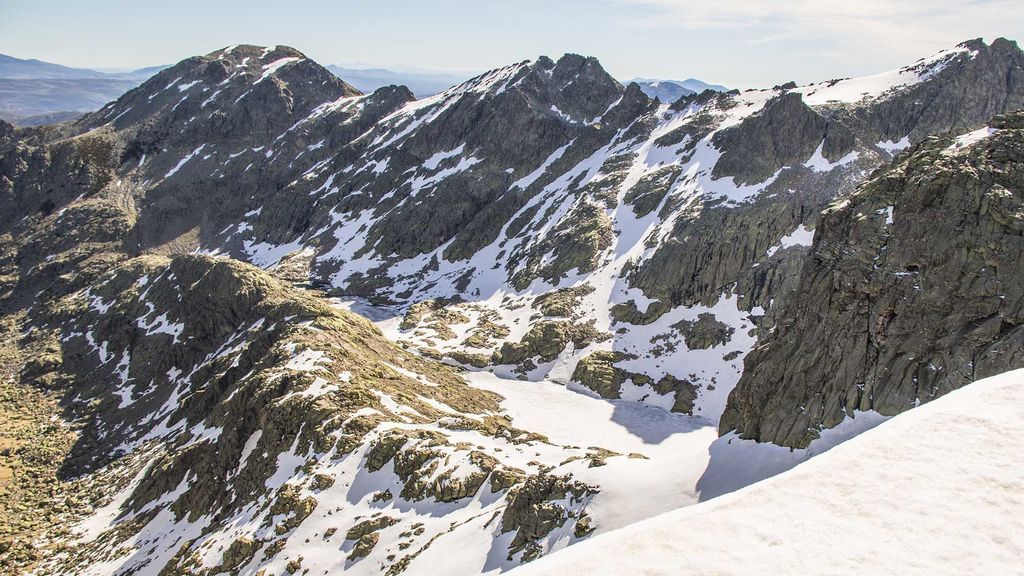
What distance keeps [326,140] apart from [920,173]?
5977 inches

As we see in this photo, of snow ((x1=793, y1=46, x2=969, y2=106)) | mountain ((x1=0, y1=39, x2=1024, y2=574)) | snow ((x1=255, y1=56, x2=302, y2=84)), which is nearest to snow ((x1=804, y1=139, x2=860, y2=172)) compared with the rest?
mountain ((x1=0, y1=39, x2=1024, y2=574))

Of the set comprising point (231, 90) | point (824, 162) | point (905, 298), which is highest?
point (231, 90)

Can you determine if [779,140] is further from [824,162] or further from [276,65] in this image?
[276,65]

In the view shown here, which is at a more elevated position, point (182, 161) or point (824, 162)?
point (182, 161)

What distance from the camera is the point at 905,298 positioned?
2250 centimetres

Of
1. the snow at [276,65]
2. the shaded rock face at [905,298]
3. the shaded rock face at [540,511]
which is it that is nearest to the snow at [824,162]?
the shaded rock face at [905,298]

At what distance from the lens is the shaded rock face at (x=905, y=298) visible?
20234 millimetres

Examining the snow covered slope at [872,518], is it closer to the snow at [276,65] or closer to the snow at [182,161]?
the snow at [182,161]

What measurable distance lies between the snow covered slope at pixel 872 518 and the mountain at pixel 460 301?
46.6ft

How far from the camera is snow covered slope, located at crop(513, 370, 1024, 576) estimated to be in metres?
6.32

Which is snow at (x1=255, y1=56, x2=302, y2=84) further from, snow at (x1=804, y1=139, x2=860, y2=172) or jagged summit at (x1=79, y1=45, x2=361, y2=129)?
snow at (x1=804, y1=139, x2=860, y2=172)

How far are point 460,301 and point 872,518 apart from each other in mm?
84708

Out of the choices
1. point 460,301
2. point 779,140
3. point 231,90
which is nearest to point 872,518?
point 460,301

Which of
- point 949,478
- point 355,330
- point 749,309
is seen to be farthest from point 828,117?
point 949,478
